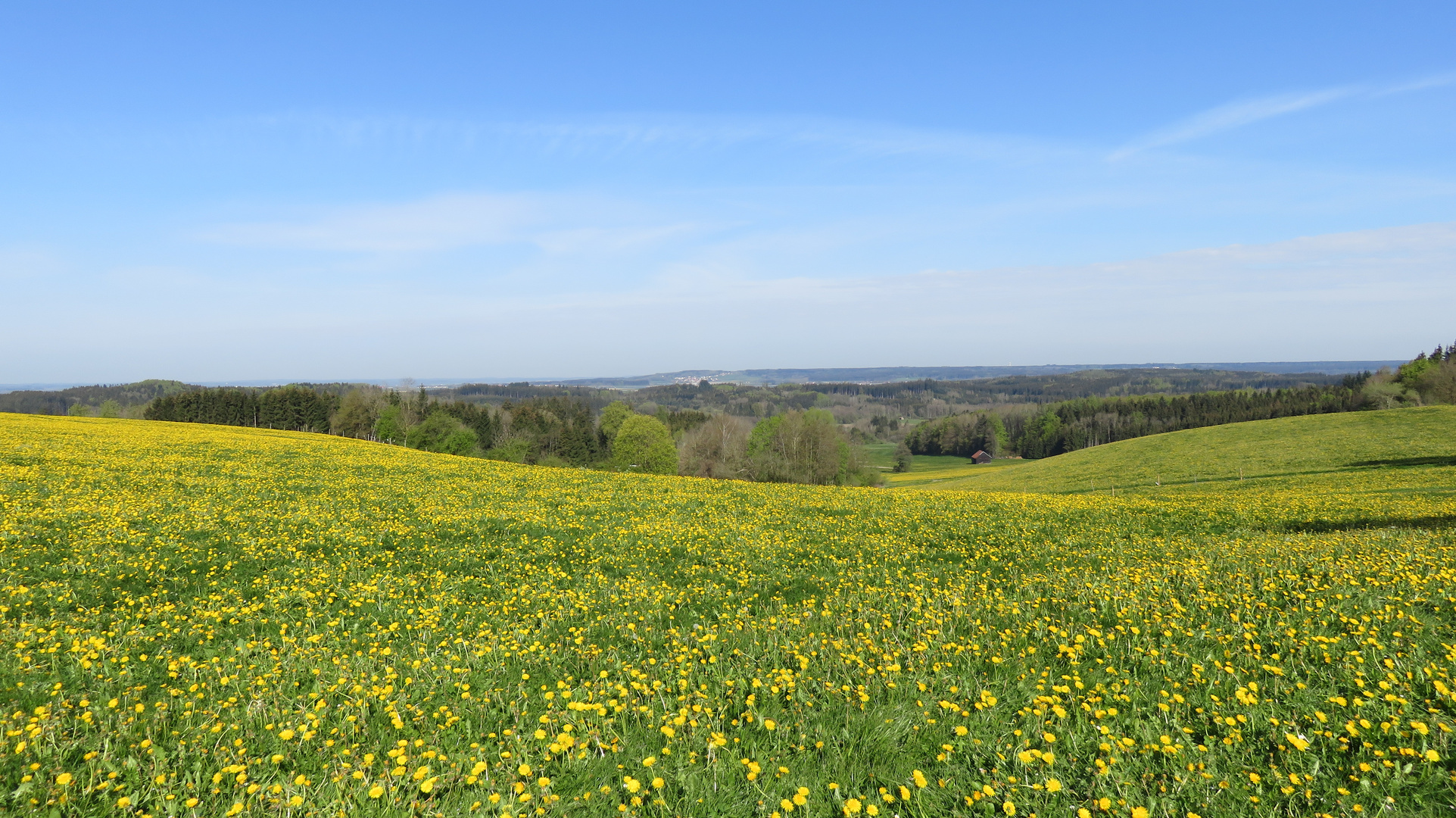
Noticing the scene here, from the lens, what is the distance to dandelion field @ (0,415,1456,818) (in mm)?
4555

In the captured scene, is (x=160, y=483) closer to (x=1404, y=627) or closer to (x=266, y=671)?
(x=266, y=671)

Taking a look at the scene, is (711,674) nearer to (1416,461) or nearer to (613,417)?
(1416,461)

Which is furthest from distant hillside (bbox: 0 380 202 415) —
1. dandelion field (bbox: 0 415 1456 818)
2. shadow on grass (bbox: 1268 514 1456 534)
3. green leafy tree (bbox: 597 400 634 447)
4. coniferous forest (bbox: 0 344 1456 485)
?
shadow on grass (bbox: 1268 514 1456 534)

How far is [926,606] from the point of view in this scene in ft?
30.4

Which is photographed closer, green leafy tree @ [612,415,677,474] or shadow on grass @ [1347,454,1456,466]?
shadow on grass @ [1347,454,1456,466]

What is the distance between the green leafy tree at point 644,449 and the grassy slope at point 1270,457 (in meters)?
33.8

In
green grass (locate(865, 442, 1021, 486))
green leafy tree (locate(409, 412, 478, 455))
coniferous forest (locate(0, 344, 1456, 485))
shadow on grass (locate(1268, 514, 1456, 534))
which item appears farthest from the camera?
green grass (locate(865, 442, 1021, 486))

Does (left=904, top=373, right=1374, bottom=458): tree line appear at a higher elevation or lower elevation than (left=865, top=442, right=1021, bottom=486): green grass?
higher

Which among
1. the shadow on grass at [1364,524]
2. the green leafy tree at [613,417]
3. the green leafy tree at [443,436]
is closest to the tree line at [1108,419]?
the green leafy tree at [613,417]

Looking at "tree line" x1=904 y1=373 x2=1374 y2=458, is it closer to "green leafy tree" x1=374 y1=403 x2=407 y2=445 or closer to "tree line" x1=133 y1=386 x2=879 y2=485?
"tree line" x1=133 y1=386 x2=879 y2=485

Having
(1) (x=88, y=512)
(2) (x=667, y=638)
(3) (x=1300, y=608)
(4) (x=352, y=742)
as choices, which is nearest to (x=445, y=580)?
(2) (x=667, y=638)

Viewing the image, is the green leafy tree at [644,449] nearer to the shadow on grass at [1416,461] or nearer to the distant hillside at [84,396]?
the shadow on grass at [1416,461]

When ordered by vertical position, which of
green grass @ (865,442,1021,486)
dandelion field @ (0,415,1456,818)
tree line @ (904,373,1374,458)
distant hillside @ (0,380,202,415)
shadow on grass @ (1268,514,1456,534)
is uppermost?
distant hillside @ (0,380,202,415)

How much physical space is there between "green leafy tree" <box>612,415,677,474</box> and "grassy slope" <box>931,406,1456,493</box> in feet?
111
